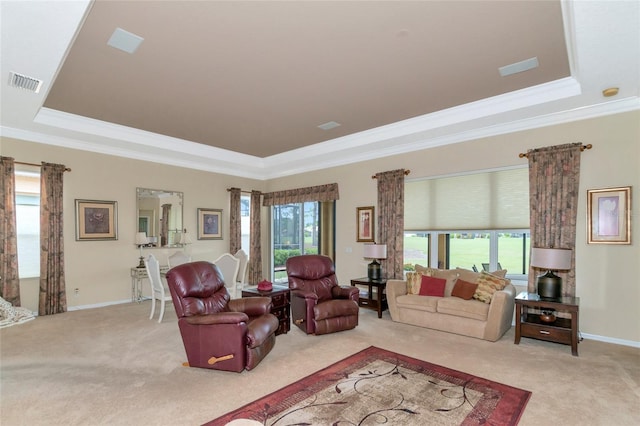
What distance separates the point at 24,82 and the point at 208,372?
142 inches

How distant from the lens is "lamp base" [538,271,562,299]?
406 centimetres

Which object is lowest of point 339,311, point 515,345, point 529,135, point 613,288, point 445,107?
point 515,345

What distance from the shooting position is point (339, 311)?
452cm

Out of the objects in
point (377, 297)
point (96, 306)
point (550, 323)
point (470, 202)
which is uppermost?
point (470, 202)

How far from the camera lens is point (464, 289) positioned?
4676 millimetres

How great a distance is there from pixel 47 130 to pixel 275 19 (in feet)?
15.2

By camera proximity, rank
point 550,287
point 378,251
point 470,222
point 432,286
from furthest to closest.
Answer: point 378,251, point 470,222, point 432,286, point 550,287

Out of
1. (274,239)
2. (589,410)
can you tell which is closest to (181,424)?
(589,410)

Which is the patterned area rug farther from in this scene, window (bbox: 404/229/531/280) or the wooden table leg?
window (bbox: 404/229/531/280)

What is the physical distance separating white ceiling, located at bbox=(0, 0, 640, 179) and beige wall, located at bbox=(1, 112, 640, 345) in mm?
222

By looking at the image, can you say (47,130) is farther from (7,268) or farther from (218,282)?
(218,282)

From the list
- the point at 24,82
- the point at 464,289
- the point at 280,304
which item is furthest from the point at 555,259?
the point at 24,82

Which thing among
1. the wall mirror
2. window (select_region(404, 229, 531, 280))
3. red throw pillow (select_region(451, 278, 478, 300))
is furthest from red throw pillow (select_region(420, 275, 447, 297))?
the wall mirror

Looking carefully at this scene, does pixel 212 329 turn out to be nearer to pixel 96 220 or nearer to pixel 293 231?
pixel 96 220
